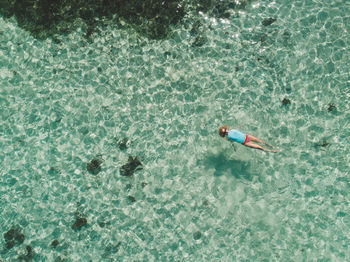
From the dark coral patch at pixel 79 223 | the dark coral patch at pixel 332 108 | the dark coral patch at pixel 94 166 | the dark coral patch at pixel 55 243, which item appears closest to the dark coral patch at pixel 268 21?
the dark coral patch at pixel 332 108

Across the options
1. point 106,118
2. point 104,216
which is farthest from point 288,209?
point 106,118

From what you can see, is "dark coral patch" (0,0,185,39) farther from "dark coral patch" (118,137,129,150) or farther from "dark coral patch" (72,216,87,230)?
"dark coral patch" (72,216,87,230)

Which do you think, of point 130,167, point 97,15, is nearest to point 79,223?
point 130,167

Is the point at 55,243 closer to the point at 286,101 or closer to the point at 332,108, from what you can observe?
the point at 286,101

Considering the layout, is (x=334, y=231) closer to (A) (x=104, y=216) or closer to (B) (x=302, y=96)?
(B) (x=302, y=96)

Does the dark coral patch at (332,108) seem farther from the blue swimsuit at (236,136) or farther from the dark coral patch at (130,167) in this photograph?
the dark coral patch at (130,167)

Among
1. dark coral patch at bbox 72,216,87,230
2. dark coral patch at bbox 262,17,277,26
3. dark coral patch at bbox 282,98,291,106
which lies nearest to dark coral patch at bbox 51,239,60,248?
dark coral patch at bbox 72,216,87,230
